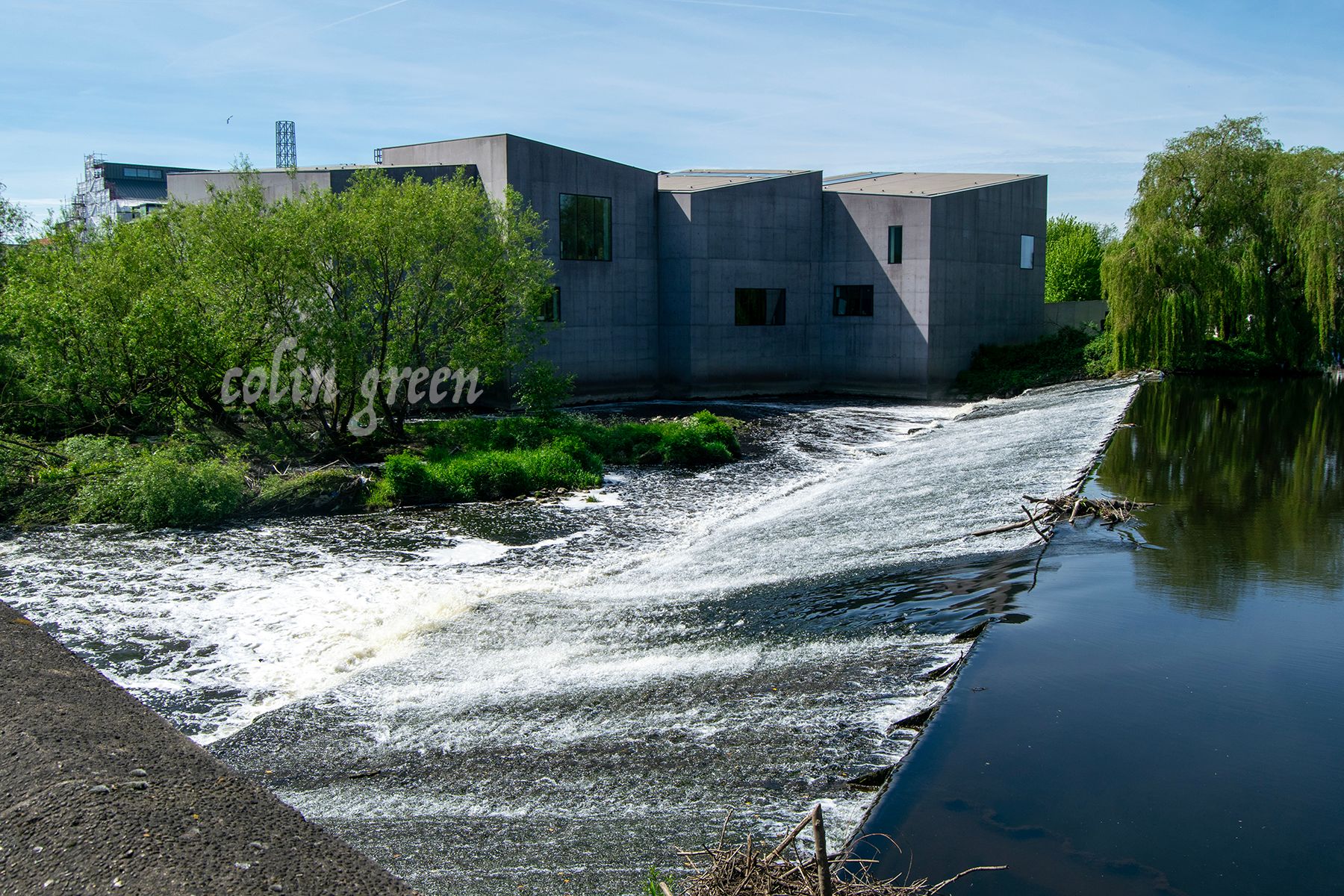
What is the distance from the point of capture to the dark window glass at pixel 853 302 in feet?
108

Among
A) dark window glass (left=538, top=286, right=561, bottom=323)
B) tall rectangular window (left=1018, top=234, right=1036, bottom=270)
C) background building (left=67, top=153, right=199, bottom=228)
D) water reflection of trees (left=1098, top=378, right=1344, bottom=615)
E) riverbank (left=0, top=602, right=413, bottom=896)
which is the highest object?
background building (left=67, top=153, right=199, bottom=228)

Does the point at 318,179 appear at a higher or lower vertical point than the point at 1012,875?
higher

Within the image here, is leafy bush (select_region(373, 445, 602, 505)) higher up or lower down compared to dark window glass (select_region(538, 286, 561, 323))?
lower down

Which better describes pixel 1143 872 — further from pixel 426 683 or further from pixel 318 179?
pixel 318 179

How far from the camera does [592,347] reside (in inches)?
1165

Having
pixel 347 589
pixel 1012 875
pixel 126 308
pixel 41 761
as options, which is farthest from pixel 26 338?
pixel 1012 875

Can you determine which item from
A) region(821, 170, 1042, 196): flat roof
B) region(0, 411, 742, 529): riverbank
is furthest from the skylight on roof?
region(0, 411, 742, 529): riverbank

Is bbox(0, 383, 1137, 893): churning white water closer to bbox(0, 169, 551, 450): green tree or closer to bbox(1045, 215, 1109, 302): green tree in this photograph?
bbox(0, 169, 551, 450): green tree

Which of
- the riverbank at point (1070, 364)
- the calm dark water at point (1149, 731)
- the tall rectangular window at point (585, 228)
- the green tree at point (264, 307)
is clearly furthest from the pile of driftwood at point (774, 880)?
the riverbank at point (1070, 364)

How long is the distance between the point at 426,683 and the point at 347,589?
3.53 meters

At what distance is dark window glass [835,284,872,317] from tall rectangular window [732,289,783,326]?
2104mm

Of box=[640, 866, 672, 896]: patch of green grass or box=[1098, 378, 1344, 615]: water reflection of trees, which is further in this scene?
box=[1098, 378, 1344, 615]: water reflection of trees

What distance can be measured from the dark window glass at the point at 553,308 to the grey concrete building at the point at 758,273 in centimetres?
8

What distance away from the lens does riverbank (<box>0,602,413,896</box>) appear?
4.64 m
